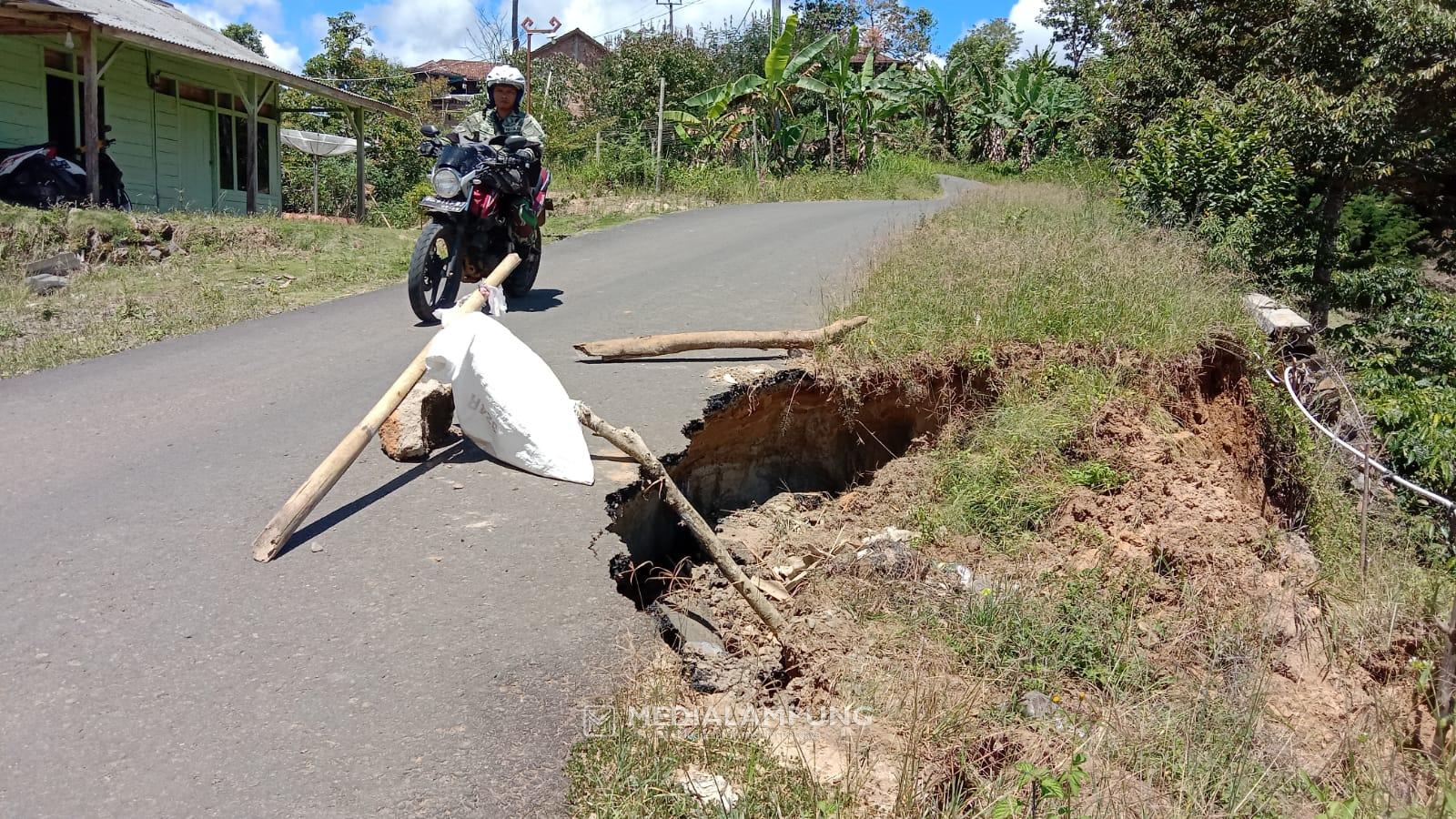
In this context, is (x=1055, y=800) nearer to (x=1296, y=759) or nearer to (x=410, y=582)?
(x=1296, y=759)

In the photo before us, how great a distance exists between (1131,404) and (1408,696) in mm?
2510

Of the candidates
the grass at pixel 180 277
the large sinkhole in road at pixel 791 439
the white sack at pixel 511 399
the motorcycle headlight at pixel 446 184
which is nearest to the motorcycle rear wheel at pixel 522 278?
the motorcycle headlight at pixel 446 184

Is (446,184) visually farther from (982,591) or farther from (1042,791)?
(1042,791)

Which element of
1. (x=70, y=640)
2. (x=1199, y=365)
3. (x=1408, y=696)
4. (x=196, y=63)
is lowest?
(x=1408, y=696)

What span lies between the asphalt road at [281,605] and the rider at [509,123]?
2.12 m

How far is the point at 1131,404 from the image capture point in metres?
6.84

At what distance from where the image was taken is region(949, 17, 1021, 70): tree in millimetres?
38500

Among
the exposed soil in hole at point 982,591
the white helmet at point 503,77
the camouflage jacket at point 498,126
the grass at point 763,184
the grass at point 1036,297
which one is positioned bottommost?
the exposed soil in hole at point 982,591

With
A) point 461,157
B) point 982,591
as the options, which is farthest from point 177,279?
point 982,591

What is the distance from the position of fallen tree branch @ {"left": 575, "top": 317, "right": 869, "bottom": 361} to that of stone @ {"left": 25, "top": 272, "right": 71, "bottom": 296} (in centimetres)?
679

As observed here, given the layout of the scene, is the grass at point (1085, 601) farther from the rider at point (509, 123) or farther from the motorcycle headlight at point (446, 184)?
the motorcycle headlight at point (446, 184)

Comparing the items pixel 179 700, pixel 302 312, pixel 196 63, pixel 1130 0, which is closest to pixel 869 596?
pixel 179 700

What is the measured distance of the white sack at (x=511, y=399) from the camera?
4957mm

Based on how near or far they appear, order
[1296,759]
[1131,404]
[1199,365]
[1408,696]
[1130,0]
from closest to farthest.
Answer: [1296,759]
[1408,696]
[1131,404]
[1199,365]
[1130,0]
